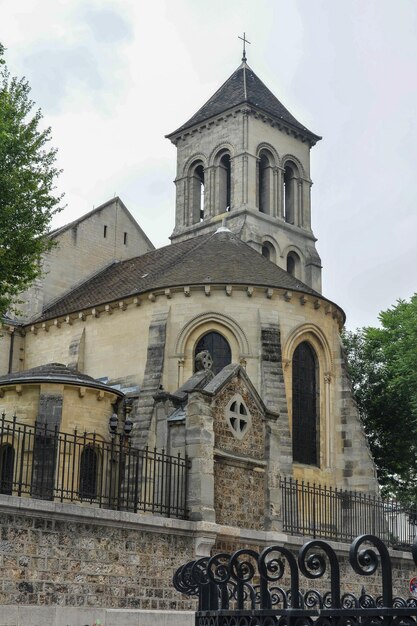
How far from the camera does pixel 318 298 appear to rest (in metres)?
29.5

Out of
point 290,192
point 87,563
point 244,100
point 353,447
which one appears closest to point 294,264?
point 290,192

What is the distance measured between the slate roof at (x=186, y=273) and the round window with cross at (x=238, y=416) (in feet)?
37.0

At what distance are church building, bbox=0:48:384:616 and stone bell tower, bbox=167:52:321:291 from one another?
184cm

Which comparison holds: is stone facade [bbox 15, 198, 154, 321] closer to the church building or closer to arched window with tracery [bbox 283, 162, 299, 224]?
the church building

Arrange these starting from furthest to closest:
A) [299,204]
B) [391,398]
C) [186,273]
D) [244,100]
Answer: [299,204] < [244,100] < [391,398] < [186,273]

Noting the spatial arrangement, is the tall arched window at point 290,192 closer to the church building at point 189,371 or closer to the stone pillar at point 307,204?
the stone pillar at point 307,204

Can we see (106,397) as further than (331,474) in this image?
No

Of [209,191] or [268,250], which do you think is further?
[209,191]

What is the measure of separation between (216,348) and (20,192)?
12.0 m

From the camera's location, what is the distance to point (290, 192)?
52750 mm

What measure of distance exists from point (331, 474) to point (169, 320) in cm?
712

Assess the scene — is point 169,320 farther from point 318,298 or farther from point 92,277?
point 92,277

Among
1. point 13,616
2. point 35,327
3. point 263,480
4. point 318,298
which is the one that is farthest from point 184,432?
point 35,327

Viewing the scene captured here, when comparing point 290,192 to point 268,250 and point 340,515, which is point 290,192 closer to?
point 268,250
